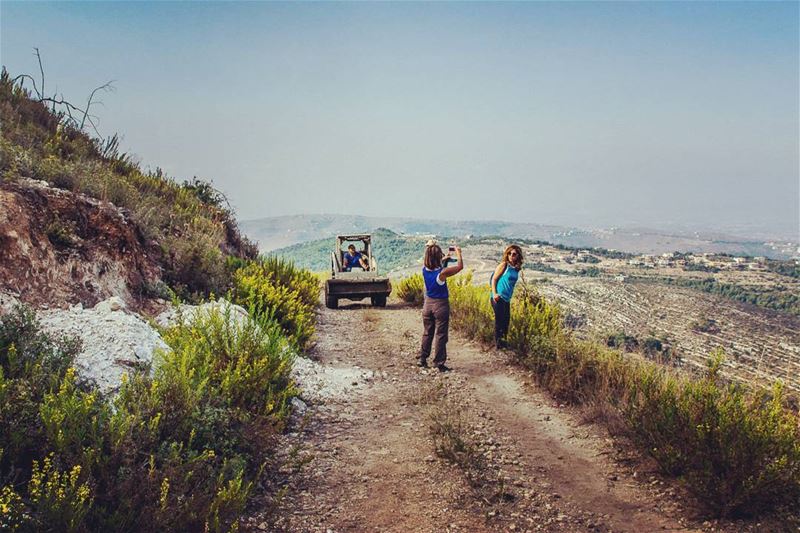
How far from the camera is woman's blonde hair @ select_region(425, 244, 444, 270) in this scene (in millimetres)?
8156

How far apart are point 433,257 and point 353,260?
8416 millimetres

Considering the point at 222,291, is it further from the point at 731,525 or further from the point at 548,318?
the point at 731,525

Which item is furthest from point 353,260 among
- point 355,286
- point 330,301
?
point 330,301

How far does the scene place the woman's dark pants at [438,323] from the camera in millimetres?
8047

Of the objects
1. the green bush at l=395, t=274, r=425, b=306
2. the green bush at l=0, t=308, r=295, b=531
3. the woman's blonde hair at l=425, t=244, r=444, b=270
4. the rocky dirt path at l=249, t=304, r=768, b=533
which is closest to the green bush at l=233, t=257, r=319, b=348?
the rocky dirt path at l=249, t=304, r=768, b=533

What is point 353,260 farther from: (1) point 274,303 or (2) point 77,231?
(2) point 77,231

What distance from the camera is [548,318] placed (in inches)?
351

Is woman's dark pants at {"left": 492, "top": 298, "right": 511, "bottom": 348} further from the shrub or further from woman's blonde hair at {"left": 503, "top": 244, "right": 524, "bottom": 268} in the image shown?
the shrub

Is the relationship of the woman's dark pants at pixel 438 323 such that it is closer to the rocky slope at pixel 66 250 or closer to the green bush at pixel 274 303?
the green bush at pixel 274 303

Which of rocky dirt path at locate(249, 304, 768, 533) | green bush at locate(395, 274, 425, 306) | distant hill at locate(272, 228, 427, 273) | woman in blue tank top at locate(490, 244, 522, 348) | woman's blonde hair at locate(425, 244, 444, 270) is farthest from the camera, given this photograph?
distant hill at locate(272, 228, 427, 273)

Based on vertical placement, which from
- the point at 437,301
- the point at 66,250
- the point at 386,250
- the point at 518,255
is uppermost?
the point at 66,250

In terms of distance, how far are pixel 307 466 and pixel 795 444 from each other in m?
4.08

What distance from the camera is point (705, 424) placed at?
4410mm

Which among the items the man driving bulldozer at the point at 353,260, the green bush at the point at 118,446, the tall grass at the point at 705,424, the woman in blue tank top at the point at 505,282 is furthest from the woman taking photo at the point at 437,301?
the man driving bulldozer at the point at 353,260
